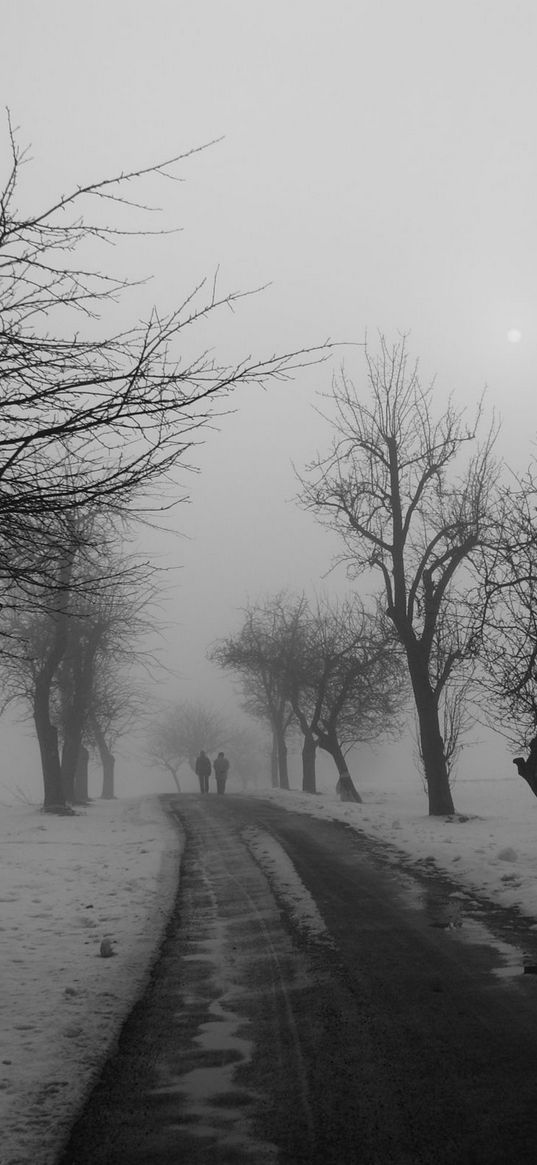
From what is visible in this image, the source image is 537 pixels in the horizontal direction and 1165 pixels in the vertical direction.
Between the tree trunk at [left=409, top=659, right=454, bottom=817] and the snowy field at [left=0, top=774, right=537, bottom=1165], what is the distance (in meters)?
1.01

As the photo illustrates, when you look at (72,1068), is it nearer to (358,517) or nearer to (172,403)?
(172,403)

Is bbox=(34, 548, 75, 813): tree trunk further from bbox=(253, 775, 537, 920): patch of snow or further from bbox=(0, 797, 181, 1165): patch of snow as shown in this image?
bbox=(0, 797, 181, 1165): patch of snow

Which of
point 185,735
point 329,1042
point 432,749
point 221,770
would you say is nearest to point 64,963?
point 329,1042

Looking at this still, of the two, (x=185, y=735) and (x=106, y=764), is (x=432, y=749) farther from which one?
(x=185, y=735)

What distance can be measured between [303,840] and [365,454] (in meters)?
10.2

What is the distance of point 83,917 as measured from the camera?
8.23 meters

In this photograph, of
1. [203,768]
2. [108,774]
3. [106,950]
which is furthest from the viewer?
[108,774]

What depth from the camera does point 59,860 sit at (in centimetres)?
1275

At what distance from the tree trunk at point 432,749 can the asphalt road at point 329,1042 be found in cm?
1131

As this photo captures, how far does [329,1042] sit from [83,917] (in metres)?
4.45

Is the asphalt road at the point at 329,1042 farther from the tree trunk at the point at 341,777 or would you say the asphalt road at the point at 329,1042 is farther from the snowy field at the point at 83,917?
the tree trunk at the point at 341,777

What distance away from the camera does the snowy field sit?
3988 mm

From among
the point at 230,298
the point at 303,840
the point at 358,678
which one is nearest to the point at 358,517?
the point at 303,840

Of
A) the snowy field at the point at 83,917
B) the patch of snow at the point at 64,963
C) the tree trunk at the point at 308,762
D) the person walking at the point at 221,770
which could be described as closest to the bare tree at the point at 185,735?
the tree trunk at the point at 308,762
